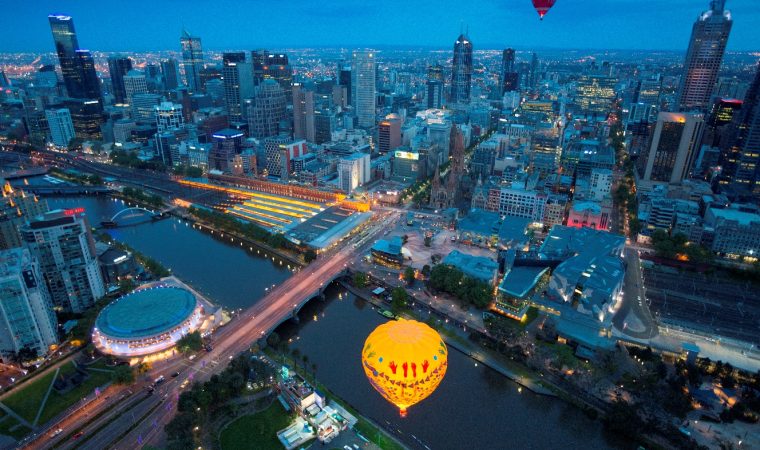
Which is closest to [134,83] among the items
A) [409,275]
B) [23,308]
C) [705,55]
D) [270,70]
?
[270,70]

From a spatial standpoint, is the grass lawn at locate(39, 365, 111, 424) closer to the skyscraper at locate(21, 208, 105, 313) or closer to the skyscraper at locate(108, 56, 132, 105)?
the skyscraper at locate(21, 208, 105, 313)

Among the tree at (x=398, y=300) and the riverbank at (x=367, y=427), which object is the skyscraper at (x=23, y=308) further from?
the tree at (x=398, y=300)

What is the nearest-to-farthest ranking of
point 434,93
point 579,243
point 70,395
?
point 70,395, point 579,243, point 434,93

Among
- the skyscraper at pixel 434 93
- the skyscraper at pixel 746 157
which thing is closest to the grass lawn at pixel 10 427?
the skyscraper at pixel 746 157

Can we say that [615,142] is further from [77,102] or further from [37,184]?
[77,102]

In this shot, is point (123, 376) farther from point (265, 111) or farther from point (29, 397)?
point (265, 111)
